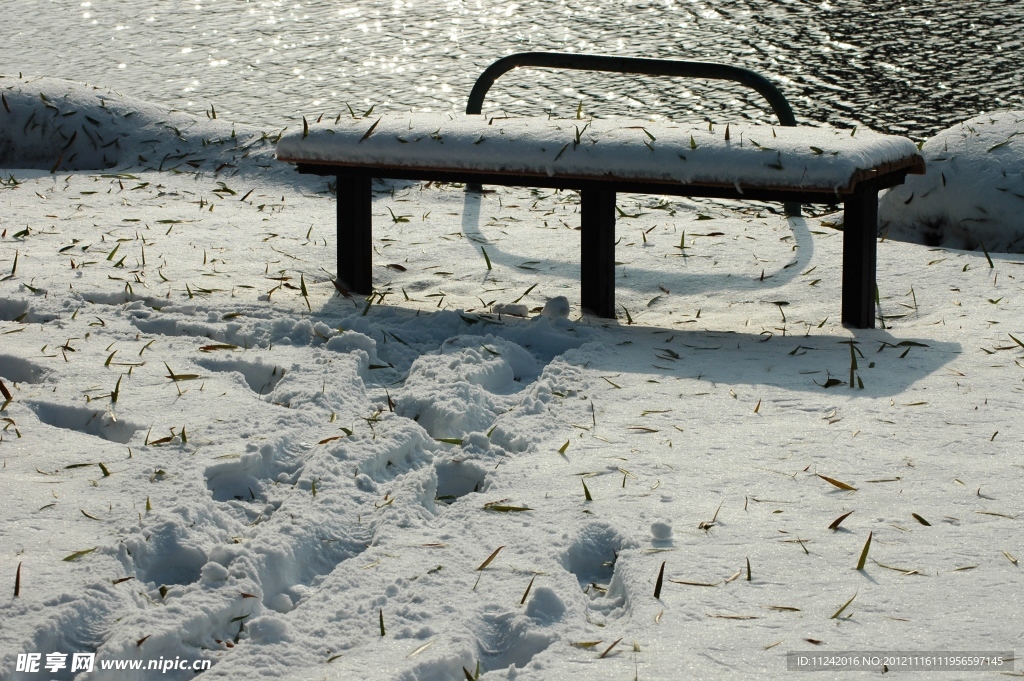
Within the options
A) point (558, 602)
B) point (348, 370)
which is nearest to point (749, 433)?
point (558, 602)

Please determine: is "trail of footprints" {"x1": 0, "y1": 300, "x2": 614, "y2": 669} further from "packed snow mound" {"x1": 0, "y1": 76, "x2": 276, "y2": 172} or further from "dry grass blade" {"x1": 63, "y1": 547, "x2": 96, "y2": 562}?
"packed snow mound" {"x1": 0, "y1": 76, "x2": 276, "y2": 172}

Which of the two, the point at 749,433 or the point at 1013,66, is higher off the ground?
the point at 1013,66

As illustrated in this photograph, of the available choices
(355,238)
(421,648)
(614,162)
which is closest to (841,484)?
(421,648)

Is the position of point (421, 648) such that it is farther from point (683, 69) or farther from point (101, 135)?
point (101, 135)

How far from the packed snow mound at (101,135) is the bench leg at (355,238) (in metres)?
2.19

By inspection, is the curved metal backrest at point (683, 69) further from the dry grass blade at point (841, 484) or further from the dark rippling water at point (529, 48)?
the dry grass blade at point (841, 484)

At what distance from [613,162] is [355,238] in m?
1.15

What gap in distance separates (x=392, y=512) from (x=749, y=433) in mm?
1045

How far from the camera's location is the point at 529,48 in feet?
30.9

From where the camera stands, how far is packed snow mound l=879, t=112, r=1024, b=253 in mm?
5027

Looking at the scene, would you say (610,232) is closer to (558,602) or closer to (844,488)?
(844,488)

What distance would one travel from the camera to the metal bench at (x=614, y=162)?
144 inches

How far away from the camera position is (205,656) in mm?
2121

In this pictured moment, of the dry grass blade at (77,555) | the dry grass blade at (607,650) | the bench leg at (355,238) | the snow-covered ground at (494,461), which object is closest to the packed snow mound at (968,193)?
the snow-covered ground at (494,461)
